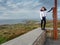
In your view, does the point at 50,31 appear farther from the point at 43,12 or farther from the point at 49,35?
the point at 43,12

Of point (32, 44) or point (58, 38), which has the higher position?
point (32, 44)

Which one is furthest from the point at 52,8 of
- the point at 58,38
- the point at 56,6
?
the point at 58,38

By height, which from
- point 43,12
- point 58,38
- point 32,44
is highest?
point 43,12

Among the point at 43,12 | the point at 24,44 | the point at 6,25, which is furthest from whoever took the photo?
the point at 6,25

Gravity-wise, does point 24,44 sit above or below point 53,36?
above

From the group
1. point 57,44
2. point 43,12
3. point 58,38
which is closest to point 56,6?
point 43,12

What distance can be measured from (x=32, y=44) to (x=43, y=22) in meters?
5.92

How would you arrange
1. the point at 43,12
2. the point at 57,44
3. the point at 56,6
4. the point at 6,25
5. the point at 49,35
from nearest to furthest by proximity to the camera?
1. the point at 57,44
2. the point at 43,12
3. the point at 56,6
4. the point at 49,35
5. the point at 6,25

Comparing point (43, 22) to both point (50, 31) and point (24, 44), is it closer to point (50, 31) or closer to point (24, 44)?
point (50, 31)

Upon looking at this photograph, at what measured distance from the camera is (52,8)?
1139 centimetres

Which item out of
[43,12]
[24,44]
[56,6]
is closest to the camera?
[24,44]

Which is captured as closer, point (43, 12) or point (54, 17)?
point (43, 12)

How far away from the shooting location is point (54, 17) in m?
11.4

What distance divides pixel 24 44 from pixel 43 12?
18.2ft
